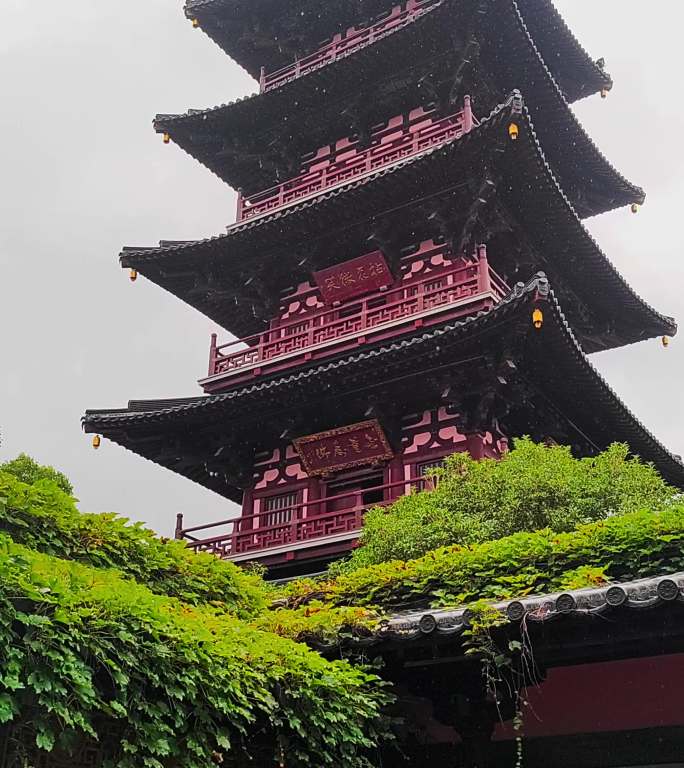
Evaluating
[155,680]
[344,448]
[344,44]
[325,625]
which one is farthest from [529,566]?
[344,44]

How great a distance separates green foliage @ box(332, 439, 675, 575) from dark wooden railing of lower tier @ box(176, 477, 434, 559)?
2205 mm

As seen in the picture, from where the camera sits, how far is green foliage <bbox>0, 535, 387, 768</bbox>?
15.2 ft

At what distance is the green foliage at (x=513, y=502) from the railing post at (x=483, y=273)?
13.0 ft

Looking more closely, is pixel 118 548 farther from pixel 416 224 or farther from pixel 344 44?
pixel 344 44

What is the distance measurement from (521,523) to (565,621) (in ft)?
18.2

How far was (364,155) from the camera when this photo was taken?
1936cm

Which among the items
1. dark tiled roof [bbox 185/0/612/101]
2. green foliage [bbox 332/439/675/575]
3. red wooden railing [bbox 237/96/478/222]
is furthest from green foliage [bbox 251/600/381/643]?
dark tiled roof [bbox 185/0/612/101]

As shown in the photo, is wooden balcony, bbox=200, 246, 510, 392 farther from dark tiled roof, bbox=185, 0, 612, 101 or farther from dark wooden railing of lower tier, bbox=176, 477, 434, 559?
dark tiled roof, bbox=185, 0, 612, 101

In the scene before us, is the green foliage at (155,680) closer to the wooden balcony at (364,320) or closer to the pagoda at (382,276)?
the pagoda at (382,276)

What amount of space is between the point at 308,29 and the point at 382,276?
7782 millimetres

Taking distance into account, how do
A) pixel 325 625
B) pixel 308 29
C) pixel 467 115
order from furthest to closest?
1. pixel 308 29
2. pixel 467 115
3. pixel 325 625

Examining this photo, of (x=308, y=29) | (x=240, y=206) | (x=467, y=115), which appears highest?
(x=308, y=29)

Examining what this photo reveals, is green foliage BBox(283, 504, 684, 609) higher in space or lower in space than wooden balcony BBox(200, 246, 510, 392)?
lower

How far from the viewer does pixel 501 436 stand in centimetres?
1587
